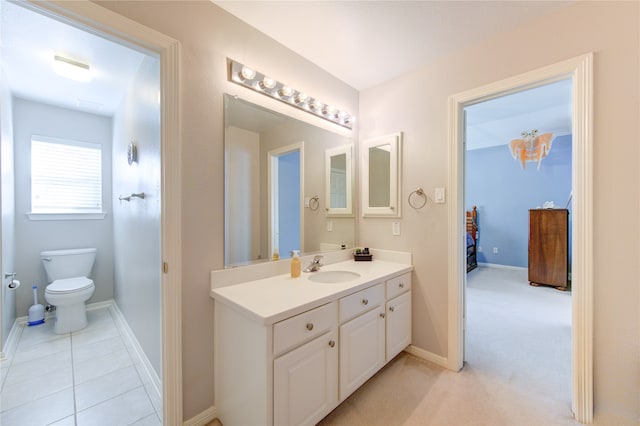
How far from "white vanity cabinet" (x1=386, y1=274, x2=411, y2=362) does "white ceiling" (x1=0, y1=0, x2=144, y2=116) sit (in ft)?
8.64

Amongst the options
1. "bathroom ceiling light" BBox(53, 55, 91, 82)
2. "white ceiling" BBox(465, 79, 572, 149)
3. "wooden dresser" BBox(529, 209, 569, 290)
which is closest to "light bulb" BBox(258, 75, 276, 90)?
"bathroom ceiling light" BBox(53, 55, 91, 82)

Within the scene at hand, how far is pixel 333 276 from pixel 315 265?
161 mm

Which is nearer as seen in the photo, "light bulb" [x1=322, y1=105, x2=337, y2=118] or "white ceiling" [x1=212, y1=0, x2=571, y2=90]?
"white ceiling" [x1=212, y1=0, x2=571, y2=90]

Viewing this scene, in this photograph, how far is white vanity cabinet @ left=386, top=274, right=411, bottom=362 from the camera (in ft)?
5.99

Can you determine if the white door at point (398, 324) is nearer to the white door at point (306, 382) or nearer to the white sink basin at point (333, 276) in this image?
the white sink basin at point (333, 276)

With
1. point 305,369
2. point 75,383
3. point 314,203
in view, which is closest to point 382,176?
point 314,203

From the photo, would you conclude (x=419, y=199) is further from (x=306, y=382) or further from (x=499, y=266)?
(x=499, y=266)

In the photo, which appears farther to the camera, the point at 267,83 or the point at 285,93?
the point at 285,93

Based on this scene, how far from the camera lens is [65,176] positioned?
2.93 m

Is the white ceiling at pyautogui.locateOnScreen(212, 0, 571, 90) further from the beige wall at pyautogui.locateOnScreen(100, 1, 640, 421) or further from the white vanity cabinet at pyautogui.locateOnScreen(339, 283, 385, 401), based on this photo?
the white vanity cabinet at pyautogui.locateOnScreen(339, 283, 385, 401)

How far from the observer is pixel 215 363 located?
1450mm

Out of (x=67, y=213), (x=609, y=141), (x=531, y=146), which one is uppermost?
(x=531, y=146)

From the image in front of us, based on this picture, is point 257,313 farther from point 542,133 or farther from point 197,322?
point 542,133

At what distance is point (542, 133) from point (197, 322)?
6115 millimetres
